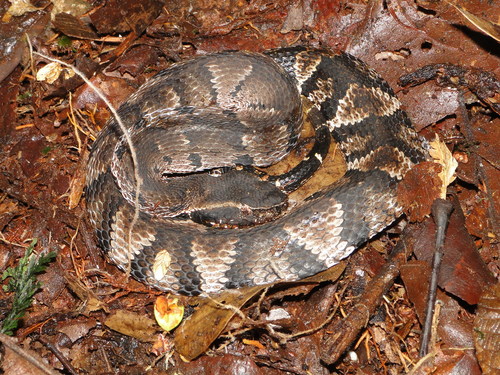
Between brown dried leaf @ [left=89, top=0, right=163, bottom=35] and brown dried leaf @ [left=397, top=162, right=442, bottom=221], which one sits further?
brown dried leaf @ [left=89, top=0, right=163, bottom=35]

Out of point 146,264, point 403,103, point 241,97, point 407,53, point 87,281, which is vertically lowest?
point 87,281

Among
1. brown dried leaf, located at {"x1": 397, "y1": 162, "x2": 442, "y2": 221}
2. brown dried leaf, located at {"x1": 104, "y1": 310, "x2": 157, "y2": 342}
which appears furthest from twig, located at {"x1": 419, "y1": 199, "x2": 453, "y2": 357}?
brown dried leaf, located at {"x1": 104, "y1": 310, "x2": 157, "y2": 342}

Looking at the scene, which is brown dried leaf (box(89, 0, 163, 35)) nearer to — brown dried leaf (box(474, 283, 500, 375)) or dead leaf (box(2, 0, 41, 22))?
dead leaf (box(2, 0, 41, 22))

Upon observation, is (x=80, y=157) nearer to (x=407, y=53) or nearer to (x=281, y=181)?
(x=281, y=181)

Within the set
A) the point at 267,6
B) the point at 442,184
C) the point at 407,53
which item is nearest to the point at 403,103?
the point at 407,53

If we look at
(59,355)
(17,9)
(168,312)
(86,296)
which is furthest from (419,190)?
(17,9)

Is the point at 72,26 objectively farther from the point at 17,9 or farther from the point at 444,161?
the point at 444,161
